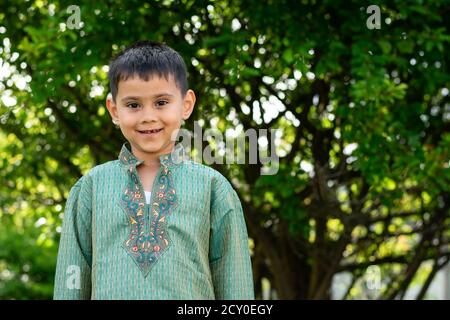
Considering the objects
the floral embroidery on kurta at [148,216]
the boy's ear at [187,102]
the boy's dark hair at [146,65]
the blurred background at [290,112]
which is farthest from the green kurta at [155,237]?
the blurred background at [290,112]

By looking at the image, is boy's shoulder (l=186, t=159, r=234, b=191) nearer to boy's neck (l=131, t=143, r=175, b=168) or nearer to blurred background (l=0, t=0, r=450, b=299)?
boy's neck (l=131, t=143, r=175, b=168)

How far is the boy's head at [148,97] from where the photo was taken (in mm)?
2469

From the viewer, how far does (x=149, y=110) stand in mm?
2465

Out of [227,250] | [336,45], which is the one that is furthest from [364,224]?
[227,250]

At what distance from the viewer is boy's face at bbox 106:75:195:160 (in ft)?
8.09

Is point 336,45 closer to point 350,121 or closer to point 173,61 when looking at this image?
point 350,121

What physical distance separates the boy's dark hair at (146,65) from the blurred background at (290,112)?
130 cm

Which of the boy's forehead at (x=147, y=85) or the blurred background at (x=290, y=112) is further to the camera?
the blurred background at (x=290, y=112)

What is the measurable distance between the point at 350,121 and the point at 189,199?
194 centimetres

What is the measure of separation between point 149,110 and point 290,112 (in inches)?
107

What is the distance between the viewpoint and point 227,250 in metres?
2.54

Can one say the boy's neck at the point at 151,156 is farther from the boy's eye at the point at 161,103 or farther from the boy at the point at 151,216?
the boy's eye at the point at 161,103

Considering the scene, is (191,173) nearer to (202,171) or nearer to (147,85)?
(202,171)
